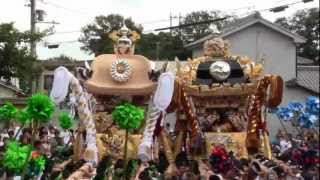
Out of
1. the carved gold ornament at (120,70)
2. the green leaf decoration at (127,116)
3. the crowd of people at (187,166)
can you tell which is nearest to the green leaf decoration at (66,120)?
the crowd of people at (187,166)

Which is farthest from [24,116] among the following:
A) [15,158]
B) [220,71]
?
[220,71]

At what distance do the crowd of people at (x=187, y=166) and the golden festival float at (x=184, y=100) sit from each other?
1.08 feet

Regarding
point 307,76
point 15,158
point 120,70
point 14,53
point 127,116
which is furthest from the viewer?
point 307,76

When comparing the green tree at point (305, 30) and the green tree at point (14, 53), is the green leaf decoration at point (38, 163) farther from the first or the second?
the green tree at point (305, 30)

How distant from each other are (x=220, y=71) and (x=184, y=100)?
0.83m

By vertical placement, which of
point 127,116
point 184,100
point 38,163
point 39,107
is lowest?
point 38,163

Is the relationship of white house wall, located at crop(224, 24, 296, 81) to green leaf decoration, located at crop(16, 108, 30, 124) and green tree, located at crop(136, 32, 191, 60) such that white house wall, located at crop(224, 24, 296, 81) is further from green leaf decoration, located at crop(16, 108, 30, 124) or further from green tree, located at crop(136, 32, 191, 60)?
green leaf decoration, located at crop(16, 108, 30, 124)

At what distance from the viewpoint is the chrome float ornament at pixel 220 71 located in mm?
13812

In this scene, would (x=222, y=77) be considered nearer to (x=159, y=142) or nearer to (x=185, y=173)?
(x=159, y=142)

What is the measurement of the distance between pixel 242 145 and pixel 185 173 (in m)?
2.86

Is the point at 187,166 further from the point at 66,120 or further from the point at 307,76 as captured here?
the point at 307,76

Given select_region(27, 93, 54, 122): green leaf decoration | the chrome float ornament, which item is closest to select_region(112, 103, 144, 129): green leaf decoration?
select_region(27, 93, 54, 122): green leaf decoration

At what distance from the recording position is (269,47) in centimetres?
3092

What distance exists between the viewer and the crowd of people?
373 inches
